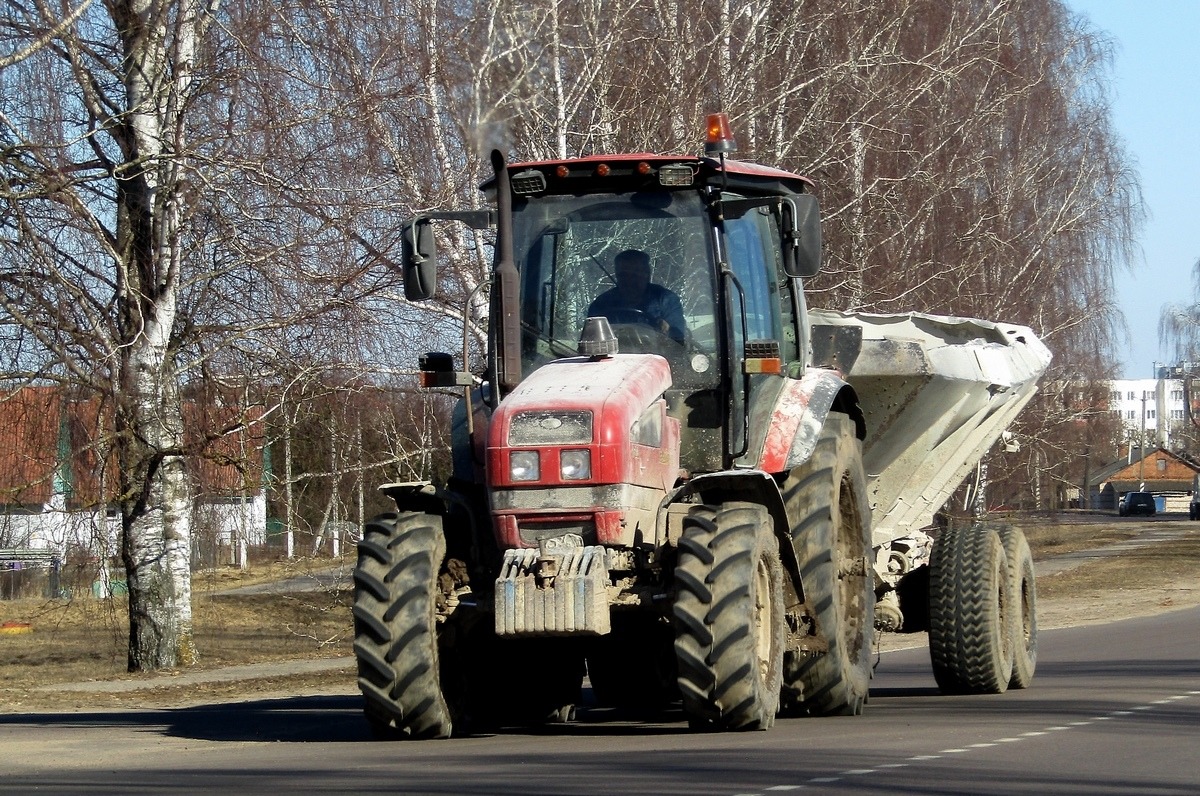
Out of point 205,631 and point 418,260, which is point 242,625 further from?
point 418,260

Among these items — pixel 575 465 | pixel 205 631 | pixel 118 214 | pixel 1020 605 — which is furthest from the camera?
pixel 205 631

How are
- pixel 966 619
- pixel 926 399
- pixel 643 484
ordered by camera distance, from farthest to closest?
pixel 926 399, pixel 966 619, pixel 643 484

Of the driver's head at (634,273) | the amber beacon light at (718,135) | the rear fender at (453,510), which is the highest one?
the amber beacon light at (718,135)

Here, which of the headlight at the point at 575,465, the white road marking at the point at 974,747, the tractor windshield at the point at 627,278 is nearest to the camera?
the white road marking at the point at 974,747

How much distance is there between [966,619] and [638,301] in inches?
144

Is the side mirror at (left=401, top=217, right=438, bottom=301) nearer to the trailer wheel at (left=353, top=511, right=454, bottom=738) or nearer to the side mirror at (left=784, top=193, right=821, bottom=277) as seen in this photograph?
the trailer wheel at (left=353, top=511, right=454, bottom=738)

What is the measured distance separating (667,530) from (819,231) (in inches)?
69.5

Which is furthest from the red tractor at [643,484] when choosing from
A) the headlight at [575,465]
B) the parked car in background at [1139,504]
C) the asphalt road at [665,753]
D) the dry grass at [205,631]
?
the parked car in background at [1139,504]

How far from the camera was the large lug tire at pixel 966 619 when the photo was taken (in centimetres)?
1148

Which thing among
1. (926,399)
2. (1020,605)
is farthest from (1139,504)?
(926,399)

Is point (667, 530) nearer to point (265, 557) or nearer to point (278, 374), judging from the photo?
point (278, 374)

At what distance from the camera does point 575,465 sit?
828cm

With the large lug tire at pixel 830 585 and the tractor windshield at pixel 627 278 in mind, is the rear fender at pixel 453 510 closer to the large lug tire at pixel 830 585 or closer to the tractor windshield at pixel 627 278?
the tractor windshield at pixel 627 278

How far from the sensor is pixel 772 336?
9.91 m
